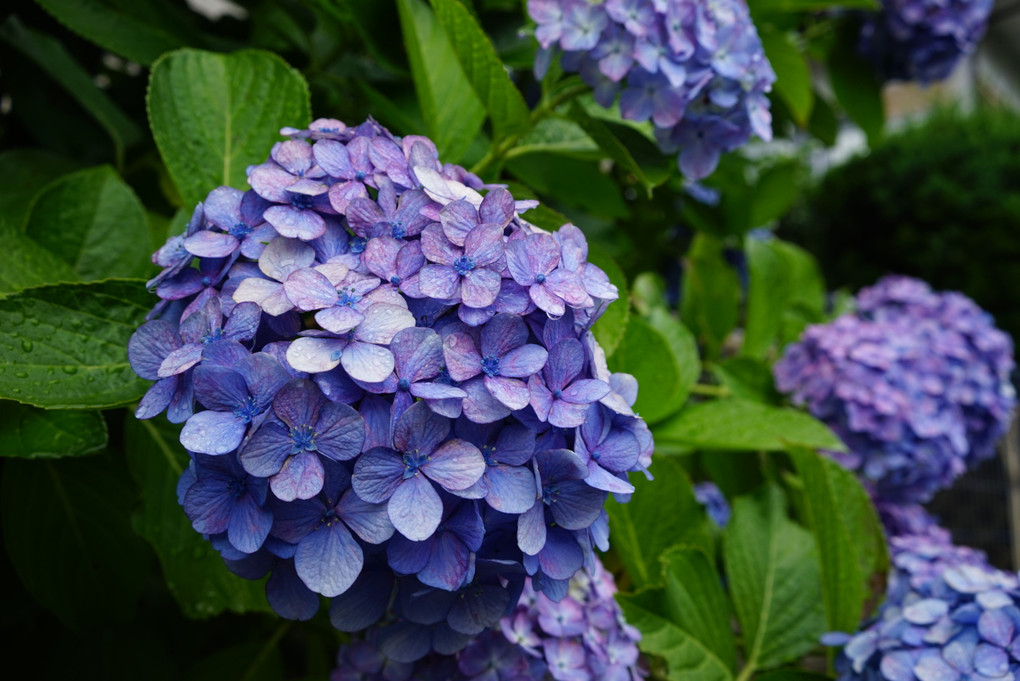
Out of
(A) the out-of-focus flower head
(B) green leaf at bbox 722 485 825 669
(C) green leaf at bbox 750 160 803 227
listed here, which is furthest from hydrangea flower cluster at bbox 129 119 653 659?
(C) green leaf at bbox 750 160 803 227

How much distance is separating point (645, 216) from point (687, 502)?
88cm

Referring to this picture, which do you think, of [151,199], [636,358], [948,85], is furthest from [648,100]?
[948,85]

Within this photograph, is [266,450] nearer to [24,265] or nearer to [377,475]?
[377,475]

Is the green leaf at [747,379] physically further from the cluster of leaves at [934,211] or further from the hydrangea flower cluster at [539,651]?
the cluster of leaves at [934,211]

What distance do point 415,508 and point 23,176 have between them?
2.85ft

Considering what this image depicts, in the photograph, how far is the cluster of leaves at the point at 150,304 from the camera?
2.52 feet

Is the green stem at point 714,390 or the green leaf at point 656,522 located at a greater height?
the green leaf at point 656,522

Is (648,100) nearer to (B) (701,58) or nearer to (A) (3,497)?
(B) (701,58)

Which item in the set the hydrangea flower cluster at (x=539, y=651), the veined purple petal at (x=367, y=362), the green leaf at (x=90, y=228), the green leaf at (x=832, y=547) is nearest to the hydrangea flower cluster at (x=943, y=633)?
the green leaf at (x=832, y=547)

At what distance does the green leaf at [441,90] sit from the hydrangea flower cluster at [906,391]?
87 centimetres

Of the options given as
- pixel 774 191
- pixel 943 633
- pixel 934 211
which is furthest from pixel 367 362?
pixel 934 211

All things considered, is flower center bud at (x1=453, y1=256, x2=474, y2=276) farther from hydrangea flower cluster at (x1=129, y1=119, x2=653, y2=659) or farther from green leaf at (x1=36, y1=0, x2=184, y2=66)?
green leaf at (x1=36, y1=0, x2=184, y2=66)

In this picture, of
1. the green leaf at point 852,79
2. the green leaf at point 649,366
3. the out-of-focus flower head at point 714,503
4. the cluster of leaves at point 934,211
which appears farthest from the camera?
the cluster of leaves at point 934,211

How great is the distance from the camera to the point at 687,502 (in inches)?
38.9
